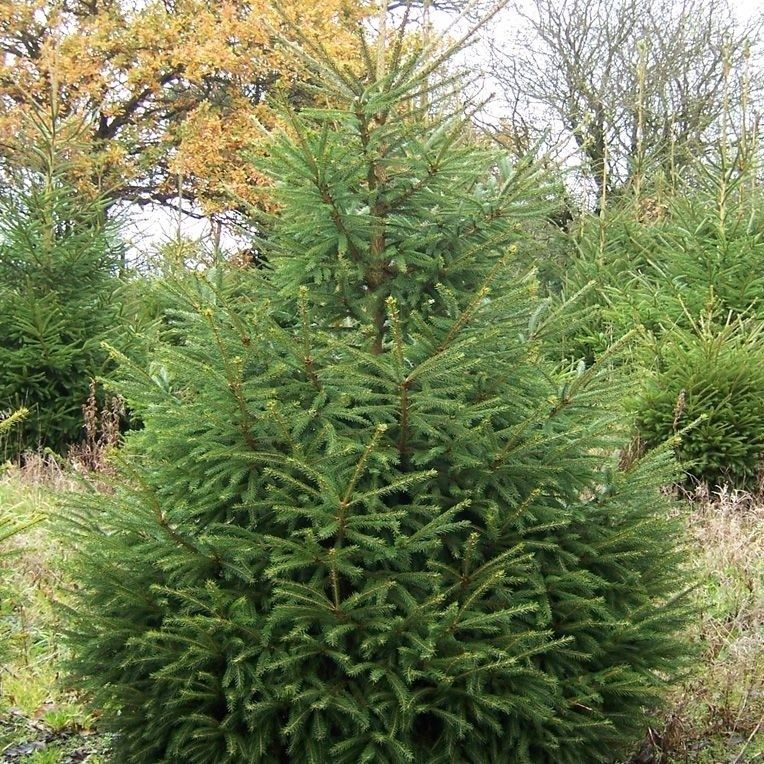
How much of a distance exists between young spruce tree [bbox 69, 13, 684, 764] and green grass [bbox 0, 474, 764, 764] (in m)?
0.39

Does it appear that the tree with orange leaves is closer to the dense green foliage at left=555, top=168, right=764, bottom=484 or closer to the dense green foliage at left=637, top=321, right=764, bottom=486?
the dense green foliage at left=555, top=168, right=764, bottom=484

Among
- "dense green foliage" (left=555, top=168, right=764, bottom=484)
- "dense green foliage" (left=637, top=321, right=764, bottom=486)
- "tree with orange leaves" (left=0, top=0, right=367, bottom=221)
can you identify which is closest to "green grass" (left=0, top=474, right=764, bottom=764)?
"dense green foliage" (left=555, top=168, right=764, bottom=484)

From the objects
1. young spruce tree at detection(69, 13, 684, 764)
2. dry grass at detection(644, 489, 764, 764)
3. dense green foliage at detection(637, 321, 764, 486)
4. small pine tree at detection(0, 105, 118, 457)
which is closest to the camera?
young spruce tree at detection(69, 13, 684, 764)

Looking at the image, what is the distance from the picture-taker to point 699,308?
811 cm

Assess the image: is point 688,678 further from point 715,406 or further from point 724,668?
point 715,406

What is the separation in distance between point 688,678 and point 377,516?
5.33 feet

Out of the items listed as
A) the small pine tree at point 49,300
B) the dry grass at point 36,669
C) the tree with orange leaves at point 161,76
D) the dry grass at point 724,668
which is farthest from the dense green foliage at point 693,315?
the tree with orange leaves at point 161,76

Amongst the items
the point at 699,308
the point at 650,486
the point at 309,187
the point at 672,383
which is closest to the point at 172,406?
the point at 309,187

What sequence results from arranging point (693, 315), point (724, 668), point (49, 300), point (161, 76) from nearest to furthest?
point (724, 668), point (49, 300), point (693, 315), point (161, 76)

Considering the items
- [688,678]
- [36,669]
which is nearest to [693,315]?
[688,678]

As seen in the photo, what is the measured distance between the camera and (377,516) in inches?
99.5

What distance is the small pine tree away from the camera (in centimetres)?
736

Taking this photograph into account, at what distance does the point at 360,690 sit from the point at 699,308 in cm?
653

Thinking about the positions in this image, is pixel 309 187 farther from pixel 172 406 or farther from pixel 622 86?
pixel 622 86
